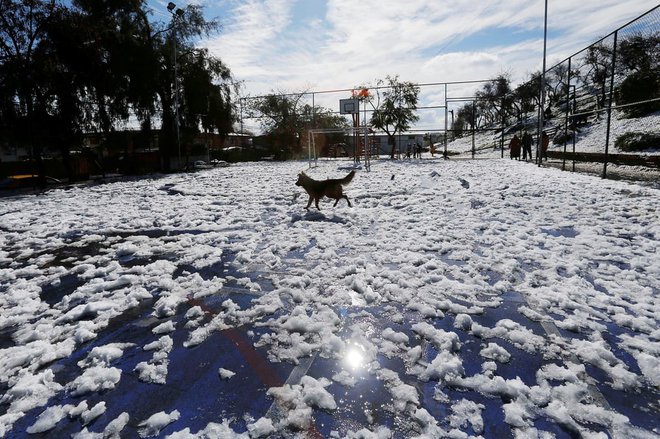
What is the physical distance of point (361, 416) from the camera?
188 cm

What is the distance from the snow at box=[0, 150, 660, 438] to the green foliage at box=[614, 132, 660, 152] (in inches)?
598

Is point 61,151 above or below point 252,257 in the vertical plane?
above

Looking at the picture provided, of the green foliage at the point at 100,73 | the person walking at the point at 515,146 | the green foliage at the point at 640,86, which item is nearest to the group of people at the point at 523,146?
the person walking at the point at 515,146

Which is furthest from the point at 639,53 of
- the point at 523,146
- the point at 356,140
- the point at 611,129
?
the point at 356,140

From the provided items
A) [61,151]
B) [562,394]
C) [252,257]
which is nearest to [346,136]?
[61,151]

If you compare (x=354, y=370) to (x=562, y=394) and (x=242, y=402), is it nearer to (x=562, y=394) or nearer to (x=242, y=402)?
(x=242, y=402)

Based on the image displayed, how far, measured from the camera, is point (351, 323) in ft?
9.37

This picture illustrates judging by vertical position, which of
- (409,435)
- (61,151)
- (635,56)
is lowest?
(409,435)

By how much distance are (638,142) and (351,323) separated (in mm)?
21391

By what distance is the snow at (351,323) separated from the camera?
1.90 m

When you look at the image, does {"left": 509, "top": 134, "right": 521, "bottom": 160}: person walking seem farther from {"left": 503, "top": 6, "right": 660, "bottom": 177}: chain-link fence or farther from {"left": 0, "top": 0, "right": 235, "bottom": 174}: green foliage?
{"left": 0, "top": 0, "right": 235, "bottom": 174}: green foliage

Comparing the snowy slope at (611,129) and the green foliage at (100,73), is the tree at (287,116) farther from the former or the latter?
the snowy slope at (611,129)

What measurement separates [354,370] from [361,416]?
40cm

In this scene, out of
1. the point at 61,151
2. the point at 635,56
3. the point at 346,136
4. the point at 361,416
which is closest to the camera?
the point at 361,416
